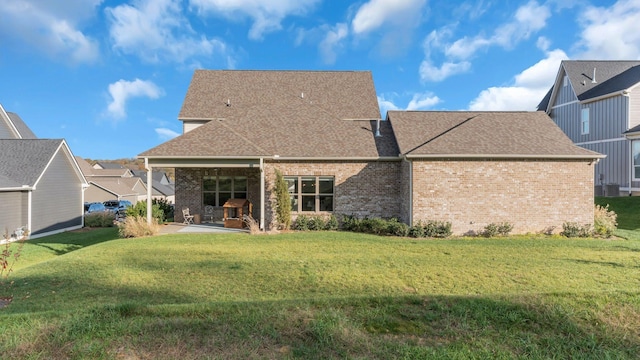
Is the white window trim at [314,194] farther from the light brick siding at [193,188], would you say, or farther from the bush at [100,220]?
the bush at [100,220]

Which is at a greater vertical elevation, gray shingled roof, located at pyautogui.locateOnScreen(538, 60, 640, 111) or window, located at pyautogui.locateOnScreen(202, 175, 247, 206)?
gray shingled roof, located at pyautogui.locateOnScreen(538, 60, 640, 111)

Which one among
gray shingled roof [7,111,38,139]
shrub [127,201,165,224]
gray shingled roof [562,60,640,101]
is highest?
gray shingled roof [562,60,640,101]

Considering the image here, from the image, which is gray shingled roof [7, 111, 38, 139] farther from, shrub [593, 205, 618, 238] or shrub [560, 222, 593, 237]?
shrub [593, 205, 618, 238]

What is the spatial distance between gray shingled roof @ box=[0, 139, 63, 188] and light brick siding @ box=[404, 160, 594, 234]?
20098 millimetres

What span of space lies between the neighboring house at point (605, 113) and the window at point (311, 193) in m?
19.0

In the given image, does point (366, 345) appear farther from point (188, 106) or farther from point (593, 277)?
point (188, 106)

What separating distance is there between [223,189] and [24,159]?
12.6 meters

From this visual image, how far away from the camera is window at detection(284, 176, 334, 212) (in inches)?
591

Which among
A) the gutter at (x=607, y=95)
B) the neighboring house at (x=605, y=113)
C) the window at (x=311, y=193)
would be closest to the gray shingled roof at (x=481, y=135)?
the window at (x=311, y=193)

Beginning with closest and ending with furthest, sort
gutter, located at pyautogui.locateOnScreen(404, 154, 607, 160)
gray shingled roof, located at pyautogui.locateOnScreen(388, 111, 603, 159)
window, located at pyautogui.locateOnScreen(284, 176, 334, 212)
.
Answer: gutter, located at pyautogui.locateOnScreen(404, 154, 607, 160)
gray shingled roof, located at pyautogui.locateOnScreen(388, 111, 603, 159)
window, located at pyautogui.locateOnScreen(284, 176, 334, 212)

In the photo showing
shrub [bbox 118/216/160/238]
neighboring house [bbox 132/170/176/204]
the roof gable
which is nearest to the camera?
shrub [bbox 118/216/160/238]

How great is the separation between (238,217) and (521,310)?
1234cm

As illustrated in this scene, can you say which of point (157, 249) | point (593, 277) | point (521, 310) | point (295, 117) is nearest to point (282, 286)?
point (521, 310)

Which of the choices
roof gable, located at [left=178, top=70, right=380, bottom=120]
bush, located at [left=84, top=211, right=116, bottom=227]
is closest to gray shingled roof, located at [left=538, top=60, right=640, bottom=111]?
roof gable, located at [left=178, top=70, right=380, bottom=120]
